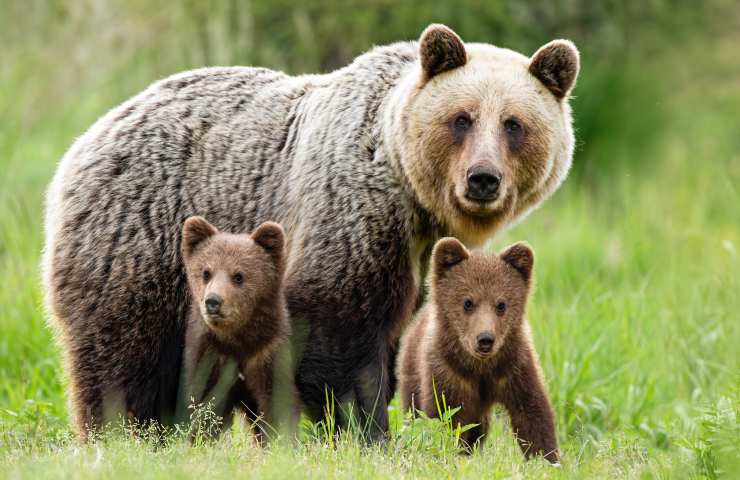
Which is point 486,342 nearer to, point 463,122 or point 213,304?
point 463,122

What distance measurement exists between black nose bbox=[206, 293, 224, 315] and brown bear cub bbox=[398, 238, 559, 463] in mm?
1148

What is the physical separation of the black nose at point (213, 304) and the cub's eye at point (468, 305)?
125 cm

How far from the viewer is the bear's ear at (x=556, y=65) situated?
6.68 metres

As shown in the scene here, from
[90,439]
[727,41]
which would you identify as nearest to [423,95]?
[90,439]

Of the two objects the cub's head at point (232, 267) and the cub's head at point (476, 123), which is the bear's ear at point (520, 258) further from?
the cub's head at point (232, 267)

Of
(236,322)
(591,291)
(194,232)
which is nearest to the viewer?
(236,322)

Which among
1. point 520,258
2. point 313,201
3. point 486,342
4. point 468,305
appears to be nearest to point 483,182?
point 520,258

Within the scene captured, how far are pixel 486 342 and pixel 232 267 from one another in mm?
1323

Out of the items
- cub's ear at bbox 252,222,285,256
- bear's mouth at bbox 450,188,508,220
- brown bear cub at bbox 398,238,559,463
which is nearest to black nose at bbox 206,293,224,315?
cub's ear at bbox 252,222,285,256

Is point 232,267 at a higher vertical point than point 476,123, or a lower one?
lower

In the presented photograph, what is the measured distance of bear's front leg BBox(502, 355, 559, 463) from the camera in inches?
250

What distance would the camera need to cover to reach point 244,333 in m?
6.32

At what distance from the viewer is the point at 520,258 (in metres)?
6.53

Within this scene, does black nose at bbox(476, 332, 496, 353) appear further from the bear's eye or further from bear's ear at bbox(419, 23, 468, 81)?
bear's ear at bbox(419, 23, 468, 81)
